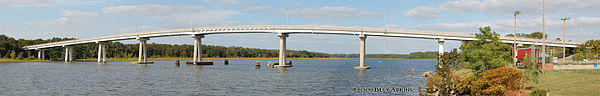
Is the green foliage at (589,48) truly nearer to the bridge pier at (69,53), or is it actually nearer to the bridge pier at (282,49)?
the bridge pier at (282,49)

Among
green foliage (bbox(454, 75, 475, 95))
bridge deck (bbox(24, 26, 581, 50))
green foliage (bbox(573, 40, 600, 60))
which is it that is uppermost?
bridge deck (bbox(24, 26, 581, 50))

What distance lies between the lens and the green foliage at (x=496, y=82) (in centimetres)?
2988

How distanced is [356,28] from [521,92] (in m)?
69.5

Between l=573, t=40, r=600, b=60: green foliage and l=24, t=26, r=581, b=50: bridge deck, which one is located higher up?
l=24, t=26, r=581, b=50: bridge deck

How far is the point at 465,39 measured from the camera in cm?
9550

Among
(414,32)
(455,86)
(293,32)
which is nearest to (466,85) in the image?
(455,86)

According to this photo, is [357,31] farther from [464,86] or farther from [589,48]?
[464,86]

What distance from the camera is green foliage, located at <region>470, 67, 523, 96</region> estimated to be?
29.9 m

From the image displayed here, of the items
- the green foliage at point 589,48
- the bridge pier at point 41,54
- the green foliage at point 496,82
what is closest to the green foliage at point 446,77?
the green foliage at point 496,82

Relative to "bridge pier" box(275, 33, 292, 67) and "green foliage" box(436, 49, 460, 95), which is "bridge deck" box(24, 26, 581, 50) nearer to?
"bridge pier" box(275, 33, 292, 67)

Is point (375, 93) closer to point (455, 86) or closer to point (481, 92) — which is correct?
point (455, 86)

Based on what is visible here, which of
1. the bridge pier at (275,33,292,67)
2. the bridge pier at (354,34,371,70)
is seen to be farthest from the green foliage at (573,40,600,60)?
the bridge pier at (275,33,292,67)

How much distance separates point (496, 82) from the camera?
30625mm

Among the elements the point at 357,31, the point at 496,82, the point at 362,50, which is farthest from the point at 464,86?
the point at 357,31
